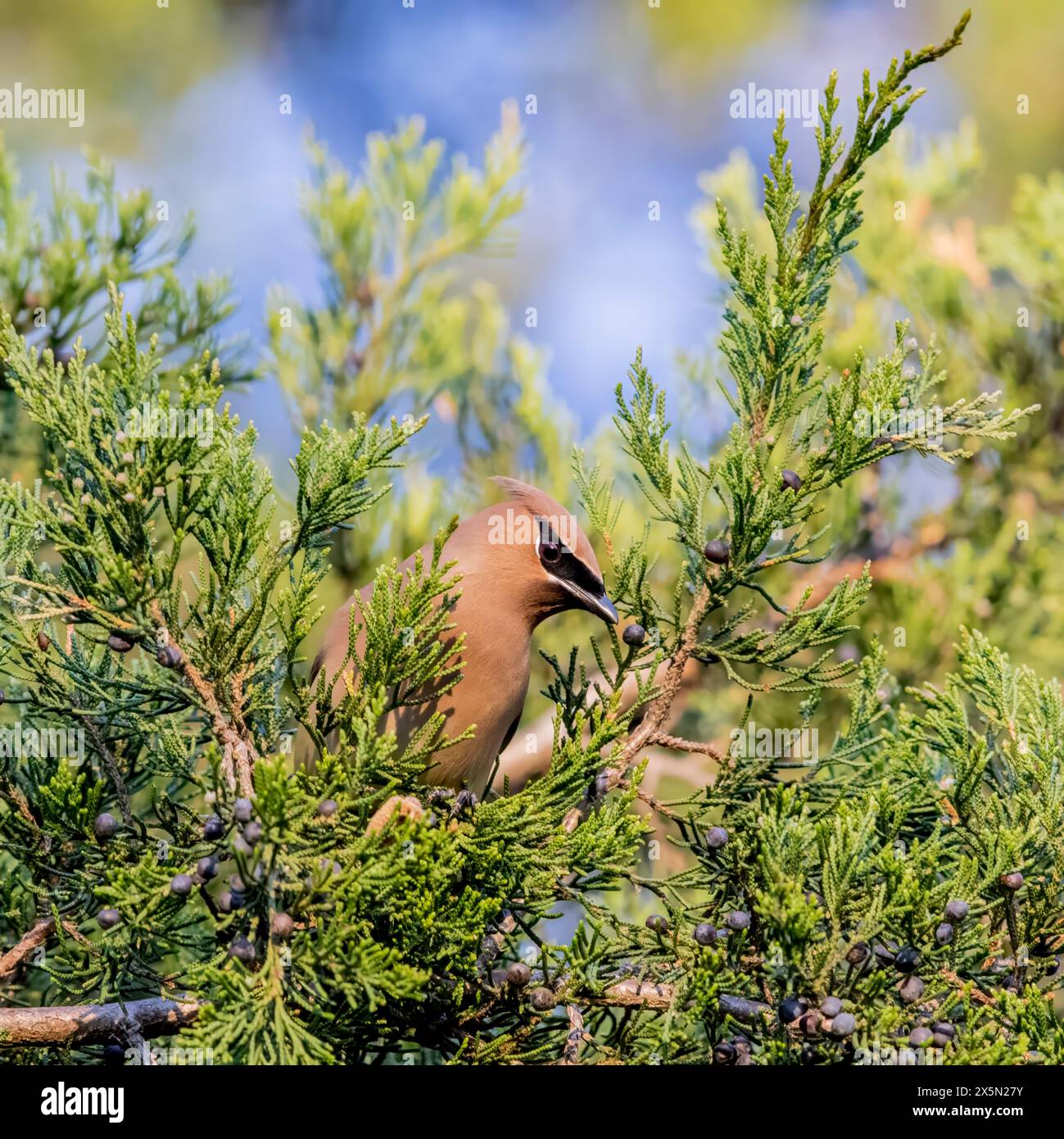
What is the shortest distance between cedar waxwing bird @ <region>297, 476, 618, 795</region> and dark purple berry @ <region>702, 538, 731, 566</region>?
18.1 inches

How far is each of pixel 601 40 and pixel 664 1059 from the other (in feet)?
39.3

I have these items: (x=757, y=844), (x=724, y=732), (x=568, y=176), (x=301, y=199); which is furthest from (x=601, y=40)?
(x=757, y=844)

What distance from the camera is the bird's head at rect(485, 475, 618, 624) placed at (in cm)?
303

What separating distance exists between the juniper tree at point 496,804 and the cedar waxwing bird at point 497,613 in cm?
35

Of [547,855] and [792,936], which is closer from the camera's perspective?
[792,936]

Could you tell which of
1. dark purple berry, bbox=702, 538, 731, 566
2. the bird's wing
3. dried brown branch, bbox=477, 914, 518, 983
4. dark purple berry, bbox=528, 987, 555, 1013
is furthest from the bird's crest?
dark purple berry, bbox=528, 987, 555, 1013

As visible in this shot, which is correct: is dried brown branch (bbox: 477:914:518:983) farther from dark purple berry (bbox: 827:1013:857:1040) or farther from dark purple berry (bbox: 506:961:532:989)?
dark purple berry (bbox: 827:1013:857:1040)

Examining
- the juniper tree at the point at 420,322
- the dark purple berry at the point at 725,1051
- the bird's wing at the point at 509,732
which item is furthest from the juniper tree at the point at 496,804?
the juniper tree at the point at 420,322

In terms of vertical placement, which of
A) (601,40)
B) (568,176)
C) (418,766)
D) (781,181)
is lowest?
(418,766)

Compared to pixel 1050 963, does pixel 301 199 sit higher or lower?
higher

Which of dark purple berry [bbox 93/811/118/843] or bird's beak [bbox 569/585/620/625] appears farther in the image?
bird's beak [bbox 569/585/620/625]

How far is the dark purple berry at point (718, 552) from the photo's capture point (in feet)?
7.90

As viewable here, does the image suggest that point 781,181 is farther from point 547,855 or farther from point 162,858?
point 162,858

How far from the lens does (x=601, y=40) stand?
499 inches
